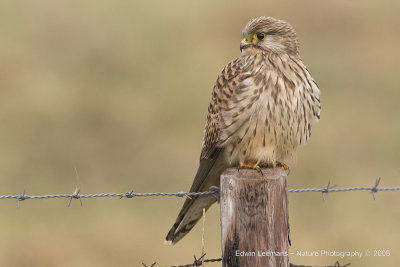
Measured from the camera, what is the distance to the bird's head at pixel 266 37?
6668 millimetres

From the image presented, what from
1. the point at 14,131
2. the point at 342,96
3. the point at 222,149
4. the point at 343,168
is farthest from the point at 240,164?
the point at 342,96

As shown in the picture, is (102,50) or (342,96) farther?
(102,50)

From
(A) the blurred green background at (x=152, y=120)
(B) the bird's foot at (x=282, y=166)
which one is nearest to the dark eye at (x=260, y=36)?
(B) the bird's foot at (x=282, y=166)

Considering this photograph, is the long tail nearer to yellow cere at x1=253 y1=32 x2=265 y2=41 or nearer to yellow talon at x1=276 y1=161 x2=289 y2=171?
yellow talon at x1=276 y1=161 x2=289 y2=171

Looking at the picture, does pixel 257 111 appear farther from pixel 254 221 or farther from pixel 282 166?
pixel 254 221

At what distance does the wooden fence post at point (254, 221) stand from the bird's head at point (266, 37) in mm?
1758

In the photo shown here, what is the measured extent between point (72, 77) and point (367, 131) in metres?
4.92

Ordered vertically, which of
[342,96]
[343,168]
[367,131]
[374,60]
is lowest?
[343,168]

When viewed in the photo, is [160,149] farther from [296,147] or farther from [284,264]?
[284,264]

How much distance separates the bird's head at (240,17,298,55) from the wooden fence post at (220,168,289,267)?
5.77 ft

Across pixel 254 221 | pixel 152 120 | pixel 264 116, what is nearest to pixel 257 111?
pixel 264 116

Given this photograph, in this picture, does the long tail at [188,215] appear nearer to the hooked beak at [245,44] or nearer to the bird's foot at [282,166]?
the bird's foot at [282,166]

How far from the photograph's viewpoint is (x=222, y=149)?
6.61 meters

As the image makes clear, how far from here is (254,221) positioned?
5.06m
